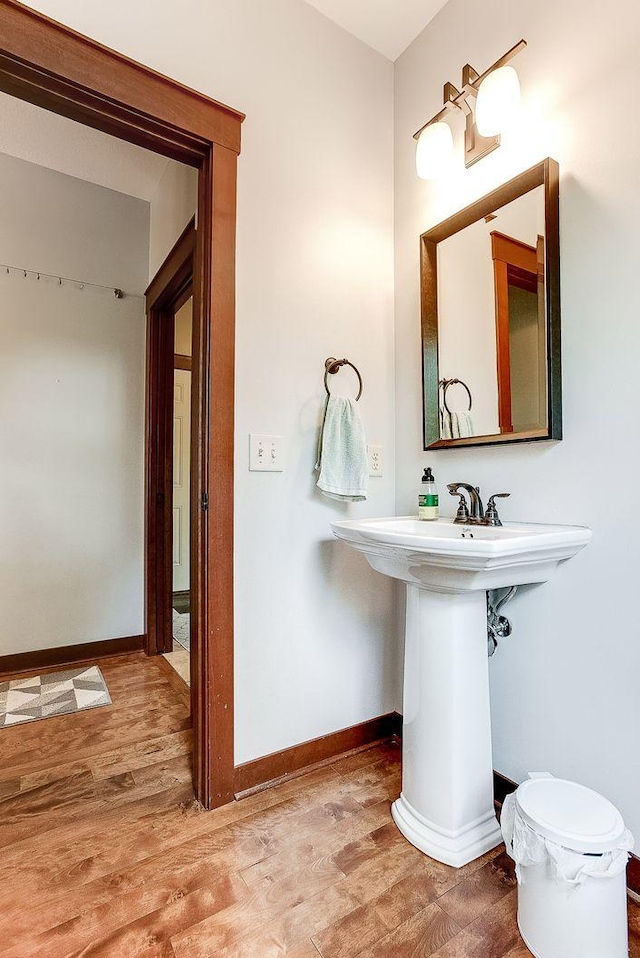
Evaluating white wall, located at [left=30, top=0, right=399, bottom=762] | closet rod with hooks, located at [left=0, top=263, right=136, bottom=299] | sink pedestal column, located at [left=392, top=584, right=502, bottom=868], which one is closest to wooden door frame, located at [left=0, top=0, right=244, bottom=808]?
white wall, located at [left=30, top=0, right=399, bottom=762]

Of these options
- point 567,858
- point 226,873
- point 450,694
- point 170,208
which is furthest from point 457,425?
point 170,208

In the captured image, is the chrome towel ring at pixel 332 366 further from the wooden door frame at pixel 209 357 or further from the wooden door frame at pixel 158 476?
the wooden door frame at pixel 158 476

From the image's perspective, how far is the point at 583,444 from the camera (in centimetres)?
122

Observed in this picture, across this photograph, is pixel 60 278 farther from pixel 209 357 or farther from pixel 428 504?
pixel 428 504

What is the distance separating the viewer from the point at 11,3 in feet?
3.78

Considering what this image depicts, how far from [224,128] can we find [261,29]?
43 centimetres

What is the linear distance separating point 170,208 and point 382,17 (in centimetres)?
133

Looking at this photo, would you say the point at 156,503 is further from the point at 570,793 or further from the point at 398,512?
the point at 570,793

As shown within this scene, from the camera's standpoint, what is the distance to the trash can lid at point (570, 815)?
896 millimetres

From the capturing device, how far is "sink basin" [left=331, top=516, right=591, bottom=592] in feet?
3.31

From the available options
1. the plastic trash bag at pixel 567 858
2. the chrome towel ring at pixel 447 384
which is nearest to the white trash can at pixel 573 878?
the plastic trash bag at pixel 567 858

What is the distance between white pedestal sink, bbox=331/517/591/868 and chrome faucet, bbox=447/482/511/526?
0.24ft

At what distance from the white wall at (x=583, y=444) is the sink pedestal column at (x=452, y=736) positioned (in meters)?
0.19

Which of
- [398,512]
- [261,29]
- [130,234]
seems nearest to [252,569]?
[398,512]
